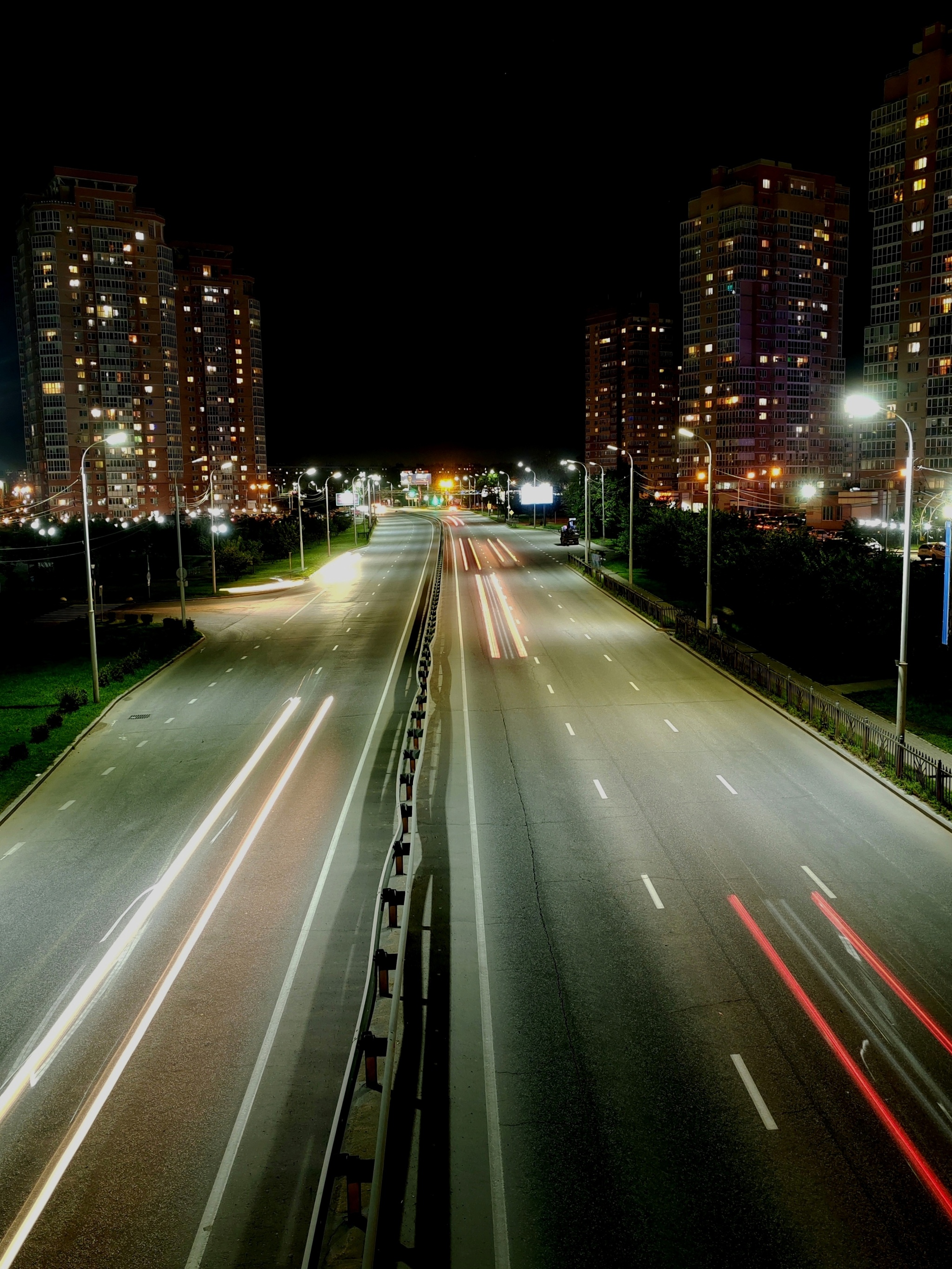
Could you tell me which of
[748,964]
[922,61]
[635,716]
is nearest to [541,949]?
[748,964]

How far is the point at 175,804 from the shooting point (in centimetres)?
2244

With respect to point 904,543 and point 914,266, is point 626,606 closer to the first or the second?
point 904,543

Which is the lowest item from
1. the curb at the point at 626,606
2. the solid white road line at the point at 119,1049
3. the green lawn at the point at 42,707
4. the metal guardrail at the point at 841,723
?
the solid white road line at the point at 119,1049

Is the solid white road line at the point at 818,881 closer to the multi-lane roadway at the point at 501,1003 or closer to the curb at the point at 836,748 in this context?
the multi-lane roadway at the point at 501,1003

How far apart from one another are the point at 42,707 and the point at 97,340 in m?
151

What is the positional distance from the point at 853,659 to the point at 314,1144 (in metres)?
37.4

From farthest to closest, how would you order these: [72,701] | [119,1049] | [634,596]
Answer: [634,596] < [72,701] < [119,1049]

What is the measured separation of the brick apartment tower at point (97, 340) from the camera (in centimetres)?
15825

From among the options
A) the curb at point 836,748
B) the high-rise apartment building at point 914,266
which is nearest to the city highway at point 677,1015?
the curb at point 836,748

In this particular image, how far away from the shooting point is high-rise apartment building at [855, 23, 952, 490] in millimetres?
124875

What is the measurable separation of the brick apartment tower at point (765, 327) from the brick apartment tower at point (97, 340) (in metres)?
104

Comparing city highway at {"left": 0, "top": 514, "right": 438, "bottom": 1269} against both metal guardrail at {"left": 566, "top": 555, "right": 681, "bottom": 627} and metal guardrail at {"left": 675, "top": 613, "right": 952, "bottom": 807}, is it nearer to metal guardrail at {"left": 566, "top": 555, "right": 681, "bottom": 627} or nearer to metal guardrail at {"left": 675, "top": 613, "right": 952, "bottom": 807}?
metal guardrail at {"left": 675, "top": 613, "right": 952, "bottom": 807}

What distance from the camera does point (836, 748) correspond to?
86.0 feet

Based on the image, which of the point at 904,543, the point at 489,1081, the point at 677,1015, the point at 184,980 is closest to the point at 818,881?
the point at 677,1015
